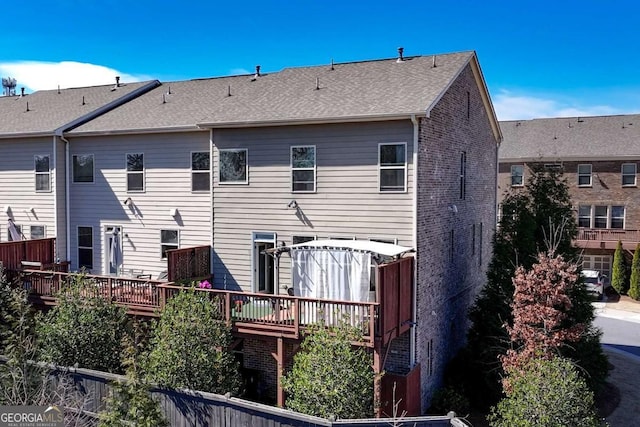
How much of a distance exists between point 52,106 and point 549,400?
2106 centimetres

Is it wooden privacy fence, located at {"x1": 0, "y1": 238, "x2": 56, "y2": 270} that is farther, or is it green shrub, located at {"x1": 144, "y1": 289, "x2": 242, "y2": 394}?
wooden privacy fence, located at {"x1": 0, "y1": 238, "x2": 56, "y2": 270}

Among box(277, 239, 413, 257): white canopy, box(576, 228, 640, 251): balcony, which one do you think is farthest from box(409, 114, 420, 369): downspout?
box(576, 228, 640, 251): balcony

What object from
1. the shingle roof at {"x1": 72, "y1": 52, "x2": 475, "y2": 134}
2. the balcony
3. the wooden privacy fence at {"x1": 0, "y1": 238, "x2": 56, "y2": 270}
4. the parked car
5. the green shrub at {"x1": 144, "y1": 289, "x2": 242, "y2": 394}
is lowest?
the parked car

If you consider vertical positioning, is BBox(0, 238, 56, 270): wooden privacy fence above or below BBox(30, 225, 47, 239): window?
below

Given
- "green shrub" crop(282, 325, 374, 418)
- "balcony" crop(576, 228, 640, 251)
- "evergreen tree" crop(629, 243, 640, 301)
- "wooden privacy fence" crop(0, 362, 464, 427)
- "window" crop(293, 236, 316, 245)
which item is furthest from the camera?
"balcony" crop(576, 228, 640, 251)

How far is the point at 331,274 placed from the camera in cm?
1330

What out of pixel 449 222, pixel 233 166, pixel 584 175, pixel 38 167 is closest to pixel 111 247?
pixel 38 167

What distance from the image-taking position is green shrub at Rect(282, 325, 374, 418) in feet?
34.4

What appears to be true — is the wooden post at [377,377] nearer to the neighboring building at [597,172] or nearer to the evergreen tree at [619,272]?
the neighboring building at [597,172]

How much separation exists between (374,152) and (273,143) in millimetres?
3162

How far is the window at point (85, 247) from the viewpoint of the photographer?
1919 cm

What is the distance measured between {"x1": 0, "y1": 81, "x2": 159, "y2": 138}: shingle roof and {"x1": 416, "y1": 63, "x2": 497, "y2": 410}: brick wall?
13078mm

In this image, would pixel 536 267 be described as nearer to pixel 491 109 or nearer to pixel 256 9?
pixel 491 109

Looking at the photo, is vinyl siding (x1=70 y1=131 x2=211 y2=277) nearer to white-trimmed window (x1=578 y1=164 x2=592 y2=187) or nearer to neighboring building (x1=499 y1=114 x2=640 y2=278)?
neighboring building (x1=499 y1=114 x2=640 y2=278)
